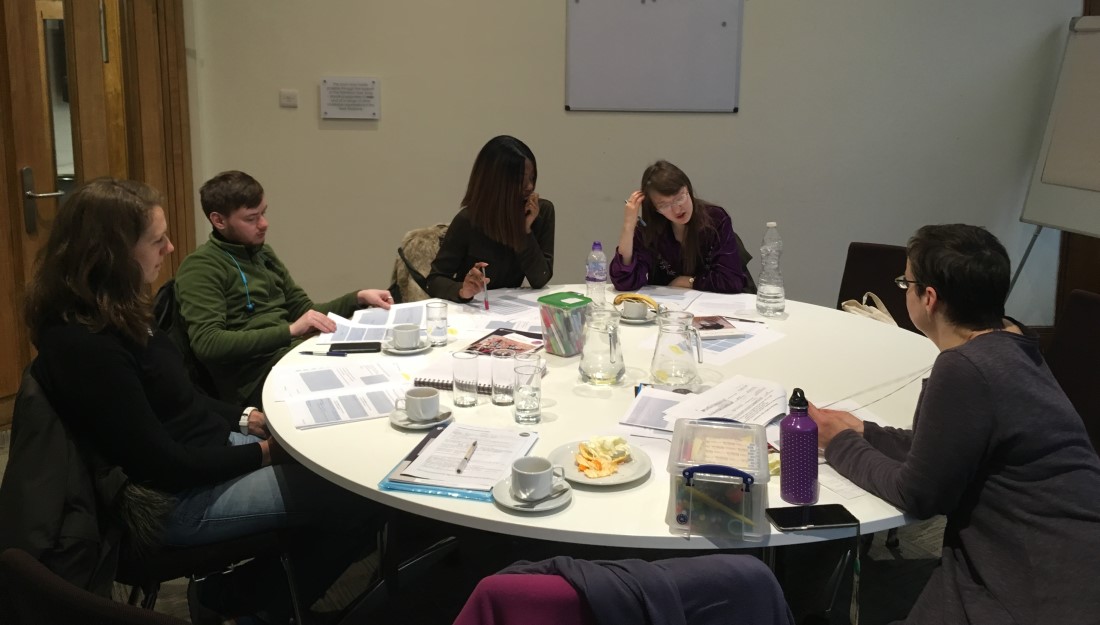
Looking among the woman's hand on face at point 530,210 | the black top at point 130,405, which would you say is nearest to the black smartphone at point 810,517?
the black top at point 130,405

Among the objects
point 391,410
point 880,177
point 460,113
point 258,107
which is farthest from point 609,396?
point 880,177

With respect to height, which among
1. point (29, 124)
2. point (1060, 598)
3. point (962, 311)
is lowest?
point (1060, 598)

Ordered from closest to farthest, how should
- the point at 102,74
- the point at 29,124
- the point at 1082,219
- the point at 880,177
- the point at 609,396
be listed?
the point at 609,396 < the point at 29,124 < the point at 102,74 < the point at 1082,219 < the point at 880,177

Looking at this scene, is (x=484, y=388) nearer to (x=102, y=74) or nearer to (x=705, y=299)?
(x=705, y=299)

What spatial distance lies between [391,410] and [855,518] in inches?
39.7

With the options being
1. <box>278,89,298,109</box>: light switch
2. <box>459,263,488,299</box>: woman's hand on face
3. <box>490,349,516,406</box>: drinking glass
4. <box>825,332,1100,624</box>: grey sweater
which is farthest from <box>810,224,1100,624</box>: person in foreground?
<box>278,89,298,109</box>: light switch

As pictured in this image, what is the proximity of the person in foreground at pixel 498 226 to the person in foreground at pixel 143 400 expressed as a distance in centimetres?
124

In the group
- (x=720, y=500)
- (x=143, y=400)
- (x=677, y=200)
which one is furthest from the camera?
(x=677, y=200)

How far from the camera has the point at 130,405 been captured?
1663 mm

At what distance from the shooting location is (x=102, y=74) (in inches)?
143

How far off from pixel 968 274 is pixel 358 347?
61.1 inches

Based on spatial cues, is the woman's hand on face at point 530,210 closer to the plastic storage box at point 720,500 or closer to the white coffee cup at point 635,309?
the white coffee cup at point 635,309

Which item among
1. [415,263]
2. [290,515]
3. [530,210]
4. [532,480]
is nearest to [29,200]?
[415,263]

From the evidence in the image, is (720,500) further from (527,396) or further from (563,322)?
(563,322)
